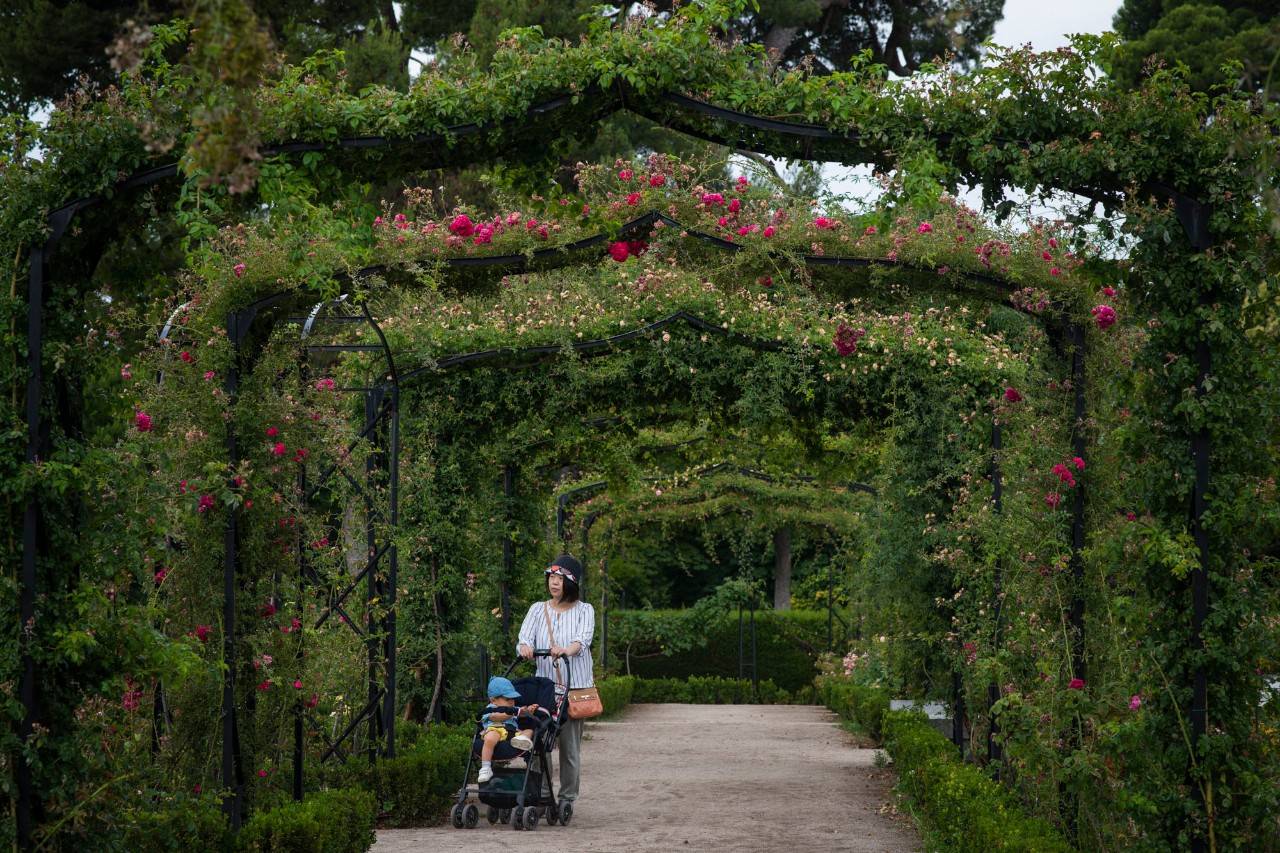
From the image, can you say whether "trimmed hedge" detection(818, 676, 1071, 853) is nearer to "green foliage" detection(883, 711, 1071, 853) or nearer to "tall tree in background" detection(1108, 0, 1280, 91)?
"green foliage" detection(883, 711, 1071, 853)

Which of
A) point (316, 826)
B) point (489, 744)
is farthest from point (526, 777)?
point (316, 826)

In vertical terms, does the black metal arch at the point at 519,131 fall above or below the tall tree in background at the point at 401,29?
below

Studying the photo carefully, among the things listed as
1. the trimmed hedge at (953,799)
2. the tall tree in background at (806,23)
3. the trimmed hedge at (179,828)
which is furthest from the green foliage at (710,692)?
the trimmed hedge at (179,828)

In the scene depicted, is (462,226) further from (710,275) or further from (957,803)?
(957,803)

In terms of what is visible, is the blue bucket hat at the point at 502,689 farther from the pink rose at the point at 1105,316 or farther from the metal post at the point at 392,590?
the pink rose at the point at 1105,316

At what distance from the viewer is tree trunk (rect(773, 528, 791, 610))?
27.3 metres

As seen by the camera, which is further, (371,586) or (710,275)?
(371,586)

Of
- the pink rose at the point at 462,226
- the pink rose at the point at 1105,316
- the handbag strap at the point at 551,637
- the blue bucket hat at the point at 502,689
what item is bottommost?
the blue bucket hat at the point at 502,689

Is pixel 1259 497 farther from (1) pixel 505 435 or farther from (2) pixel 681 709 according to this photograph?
(2) pixel 681 709

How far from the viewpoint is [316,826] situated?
5305mm

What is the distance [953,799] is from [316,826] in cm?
276

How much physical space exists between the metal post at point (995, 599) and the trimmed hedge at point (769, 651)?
14347 millimetres

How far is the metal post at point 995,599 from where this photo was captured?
6.90 metres

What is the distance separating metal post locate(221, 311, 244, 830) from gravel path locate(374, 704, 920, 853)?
1.31m
